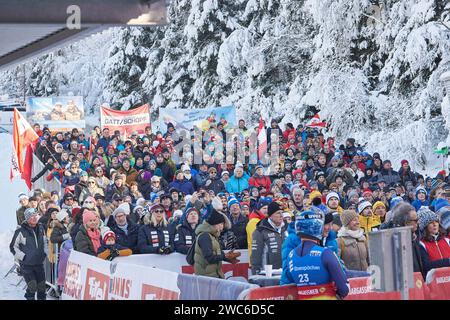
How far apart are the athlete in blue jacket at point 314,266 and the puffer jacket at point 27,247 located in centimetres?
656

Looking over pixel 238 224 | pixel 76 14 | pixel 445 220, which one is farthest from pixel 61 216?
pixel 76 14

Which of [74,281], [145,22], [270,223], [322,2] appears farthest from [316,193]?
[322,2]

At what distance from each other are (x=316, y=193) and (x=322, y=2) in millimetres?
18619

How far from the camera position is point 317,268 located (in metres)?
7.87

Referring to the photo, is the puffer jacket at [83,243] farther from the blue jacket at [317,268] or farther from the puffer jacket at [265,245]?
the blue jacket at [317,268]

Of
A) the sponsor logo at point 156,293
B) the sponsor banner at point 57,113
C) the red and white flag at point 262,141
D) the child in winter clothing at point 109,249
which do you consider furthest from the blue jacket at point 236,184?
the sponsor logo at point 156,293

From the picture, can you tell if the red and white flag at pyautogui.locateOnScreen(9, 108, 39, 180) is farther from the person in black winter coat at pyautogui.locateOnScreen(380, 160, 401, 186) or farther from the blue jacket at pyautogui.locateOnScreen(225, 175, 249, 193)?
the person in black winter coat at pyautogui.locateOnScreen(380, 160, 401, 186)

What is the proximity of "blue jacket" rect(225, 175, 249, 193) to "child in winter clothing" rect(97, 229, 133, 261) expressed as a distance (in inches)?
253

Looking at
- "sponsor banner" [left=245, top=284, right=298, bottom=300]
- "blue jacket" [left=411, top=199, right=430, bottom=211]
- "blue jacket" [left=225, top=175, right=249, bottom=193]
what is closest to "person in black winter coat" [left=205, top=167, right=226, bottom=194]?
"blue jacket" [left=225, top=175, right=249, bottom=193]

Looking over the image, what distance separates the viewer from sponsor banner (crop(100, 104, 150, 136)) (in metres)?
25.7

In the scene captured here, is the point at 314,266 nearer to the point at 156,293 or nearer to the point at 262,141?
the point at 156,293

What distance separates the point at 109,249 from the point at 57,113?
1467cm

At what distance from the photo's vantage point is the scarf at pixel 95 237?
41.6ft
